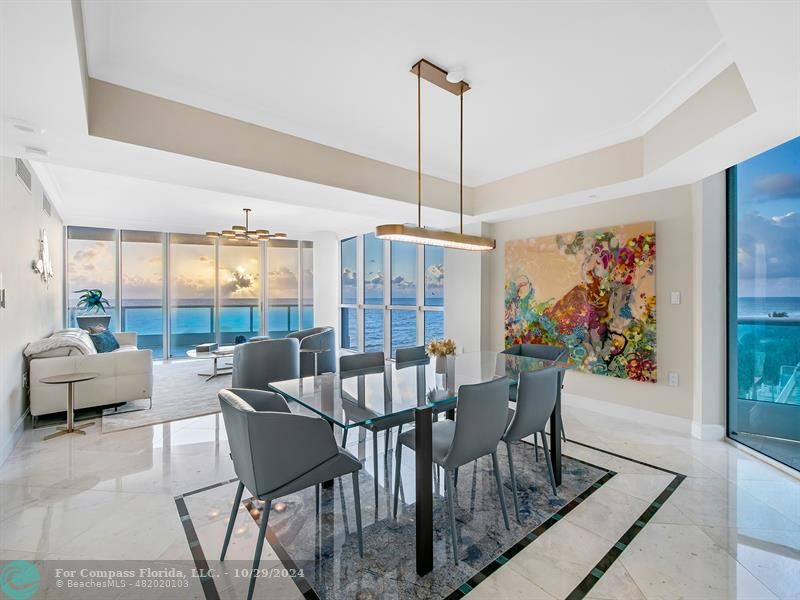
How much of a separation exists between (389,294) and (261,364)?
134 inches

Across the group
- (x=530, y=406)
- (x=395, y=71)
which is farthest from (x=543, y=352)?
A: (x=395, y=71)

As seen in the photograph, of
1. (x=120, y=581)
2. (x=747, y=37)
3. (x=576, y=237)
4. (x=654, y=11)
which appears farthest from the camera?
(x=576, y=237)

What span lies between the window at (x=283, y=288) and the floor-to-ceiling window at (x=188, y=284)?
0.02 meters

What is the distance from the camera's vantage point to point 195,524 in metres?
2.23

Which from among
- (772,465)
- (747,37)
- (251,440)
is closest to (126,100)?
(251,440)

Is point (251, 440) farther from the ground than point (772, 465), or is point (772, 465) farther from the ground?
point (251, 440)

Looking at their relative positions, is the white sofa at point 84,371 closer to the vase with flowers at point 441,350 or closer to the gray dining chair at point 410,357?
the gray dining chair at point 410,357

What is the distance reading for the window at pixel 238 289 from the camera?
8.34m

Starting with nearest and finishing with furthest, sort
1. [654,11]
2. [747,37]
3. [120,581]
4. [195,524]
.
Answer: [747,37] → [120,581] → [654,11] → [195,524]

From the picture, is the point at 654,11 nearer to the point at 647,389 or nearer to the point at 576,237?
the point at 576,237

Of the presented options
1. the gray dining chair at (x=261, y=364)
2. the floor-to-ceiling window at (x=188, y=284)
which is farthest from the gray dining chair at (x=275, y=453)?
the floor-to-ceiling window at (x=188, y=284)

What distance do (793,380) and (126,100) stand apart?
212 inches

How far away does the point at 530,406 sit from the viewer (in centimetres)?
237

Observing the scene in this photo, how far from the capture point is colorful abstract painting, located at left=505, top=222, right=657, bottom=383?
3824mm
